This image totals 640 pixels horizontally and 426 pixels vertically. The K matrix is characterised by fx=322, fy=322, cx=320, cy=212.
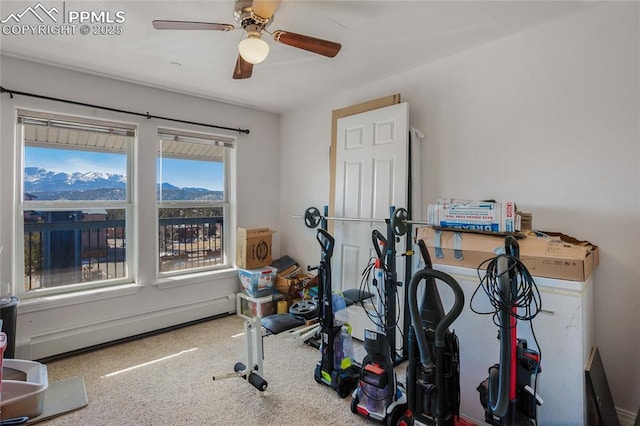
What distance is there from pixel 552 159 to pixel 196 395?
2993 millimetres

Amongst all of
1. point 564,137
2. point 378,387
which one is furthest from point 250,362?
point 564,137

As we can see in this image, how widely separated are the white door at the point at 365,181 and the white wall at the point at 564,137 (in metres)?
0.26

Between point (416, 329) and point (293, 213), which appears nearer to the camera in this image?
point (416, 329)

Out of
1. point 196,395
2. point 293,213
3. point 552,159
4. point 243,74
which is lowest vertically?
point 196,395

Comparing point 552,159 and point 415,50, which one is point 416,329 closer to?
point 552,159

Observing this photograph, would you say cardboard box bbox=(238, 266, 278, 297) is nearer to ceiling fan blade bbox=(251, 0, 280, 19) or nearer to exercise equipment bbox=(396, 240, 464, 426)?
exercise equipment bbox=(396, 240, 464, 426)

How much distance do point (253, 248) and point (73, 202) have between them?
181 centimetres

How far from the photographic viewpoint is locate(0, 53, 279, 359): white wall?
268cm

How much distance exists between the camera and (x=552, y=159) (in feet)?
7.23

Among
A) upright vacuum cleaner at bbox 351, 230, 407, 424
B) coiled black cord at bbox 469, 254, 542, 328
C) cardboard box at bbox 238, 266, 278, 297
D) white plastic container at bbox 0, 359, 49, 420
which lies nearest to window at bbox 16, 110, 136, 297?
white plastic container at bbox 0, 359, 49, 420

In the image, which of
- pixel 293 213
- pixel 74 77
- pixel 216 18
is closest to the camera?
pixel 216 18

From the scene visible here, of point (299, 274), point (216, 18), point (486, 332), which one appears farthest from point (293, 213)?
point (486, 332)

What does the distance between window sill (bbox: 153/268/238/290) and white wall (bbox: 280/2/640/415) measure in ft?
8.30

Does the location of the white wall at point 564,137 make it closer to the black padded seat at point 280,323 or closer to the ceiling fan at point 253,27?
the black padded seat at point 280,323
